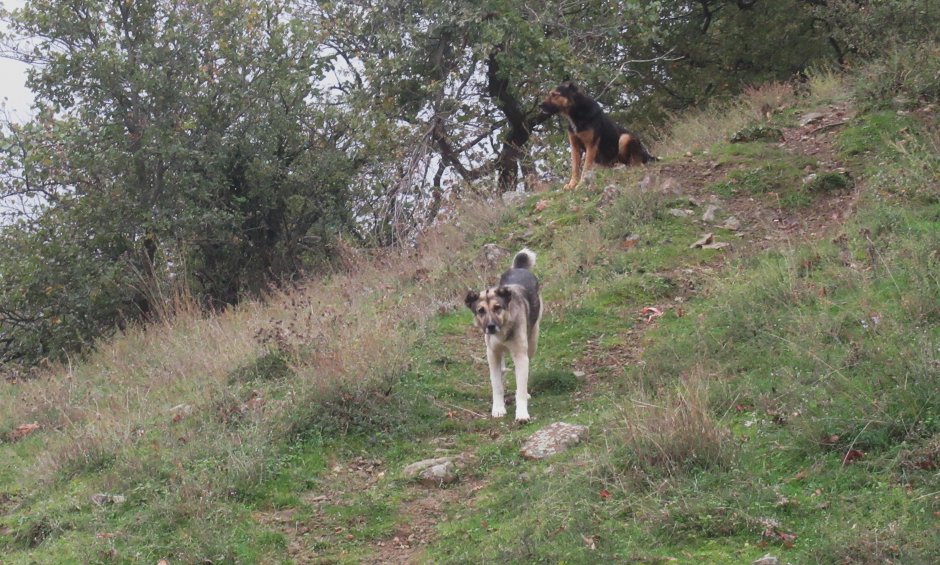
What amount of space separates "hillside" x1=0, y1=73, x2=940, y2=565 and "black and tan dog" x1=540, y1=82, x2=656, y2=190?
1.06m

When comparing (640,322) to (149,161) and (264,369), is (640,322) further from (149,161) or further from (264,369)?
(149,161)

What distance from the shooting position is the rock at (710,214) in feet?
43.4

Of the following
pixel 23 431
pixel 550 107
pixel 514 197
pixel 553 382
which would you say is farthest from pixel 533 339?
pixel 514 197

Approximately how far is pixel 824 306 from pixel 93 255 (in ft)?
39.8

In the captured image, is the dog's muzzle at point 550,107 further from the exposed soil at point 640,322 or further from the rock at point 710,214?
the rock at point 710,214

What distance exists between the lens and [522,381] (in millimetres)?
8539

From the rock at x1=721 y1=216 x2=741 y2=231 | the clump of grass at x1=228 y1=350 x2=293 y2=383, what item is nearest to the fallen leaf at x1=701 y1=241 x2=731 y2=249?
the rock at x1=721 y1=216 x2=741 y2=231

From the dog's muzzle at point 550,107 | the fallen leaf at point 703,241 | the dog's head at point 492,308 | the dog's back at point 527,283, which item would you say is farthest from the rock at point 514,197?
the dog's head at point 492,308

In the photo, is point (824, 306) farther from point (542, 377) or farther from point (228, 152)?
point (228, 152)

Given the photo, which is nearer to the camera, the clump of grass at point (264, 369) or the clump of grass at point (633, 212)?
the clump of grass at point (264, 369)

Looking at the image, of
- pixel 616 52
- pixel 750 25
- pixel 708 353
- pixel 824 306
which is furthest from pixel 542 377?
pixel 750 25

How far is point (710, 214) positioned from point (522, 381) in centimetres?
586

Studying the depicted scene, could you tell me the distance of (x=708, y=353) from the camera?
27.8ft

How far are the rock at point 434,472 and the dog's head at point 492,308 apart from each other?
136cm
